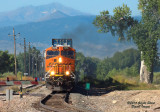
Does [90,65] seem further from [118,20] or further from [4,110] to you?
[4,110]

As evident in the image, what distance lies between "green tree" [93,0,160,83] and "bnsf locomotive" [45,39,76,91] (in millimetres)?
18031

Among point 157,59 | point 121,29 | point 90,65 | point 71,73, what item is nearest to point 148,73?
point 157,59

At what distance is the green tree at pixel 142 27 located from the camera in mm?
41344

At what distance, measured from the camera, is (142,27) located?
4322 cm

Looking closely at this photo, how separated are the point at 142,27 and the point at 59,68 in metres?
21.3

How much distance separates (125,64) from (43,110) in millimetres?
79689

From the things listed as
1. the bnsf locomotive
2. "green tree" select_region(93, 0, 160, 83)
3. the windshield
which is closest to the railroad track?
the bnsf locomotive

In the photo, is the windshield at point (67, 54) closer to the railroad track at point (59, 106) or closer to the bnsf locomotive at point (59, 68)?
the bnsf locomotive at point (59, 68)

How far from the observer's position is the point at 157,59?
41.7 meters

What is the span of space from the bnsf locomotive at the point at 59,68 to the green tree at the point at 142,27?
1803 cm

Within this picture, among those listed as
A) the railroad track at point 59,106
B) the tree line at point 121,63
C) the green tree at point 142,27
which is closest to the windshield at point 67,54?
the railroad track at point 59,106

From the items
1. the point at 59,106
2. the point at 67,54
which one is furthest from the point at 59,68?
the point at 59,106

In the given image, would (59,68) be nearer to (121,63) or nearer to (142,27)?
(142,27)

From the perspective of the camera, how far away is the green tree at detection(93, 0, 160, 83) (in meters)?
41.3
